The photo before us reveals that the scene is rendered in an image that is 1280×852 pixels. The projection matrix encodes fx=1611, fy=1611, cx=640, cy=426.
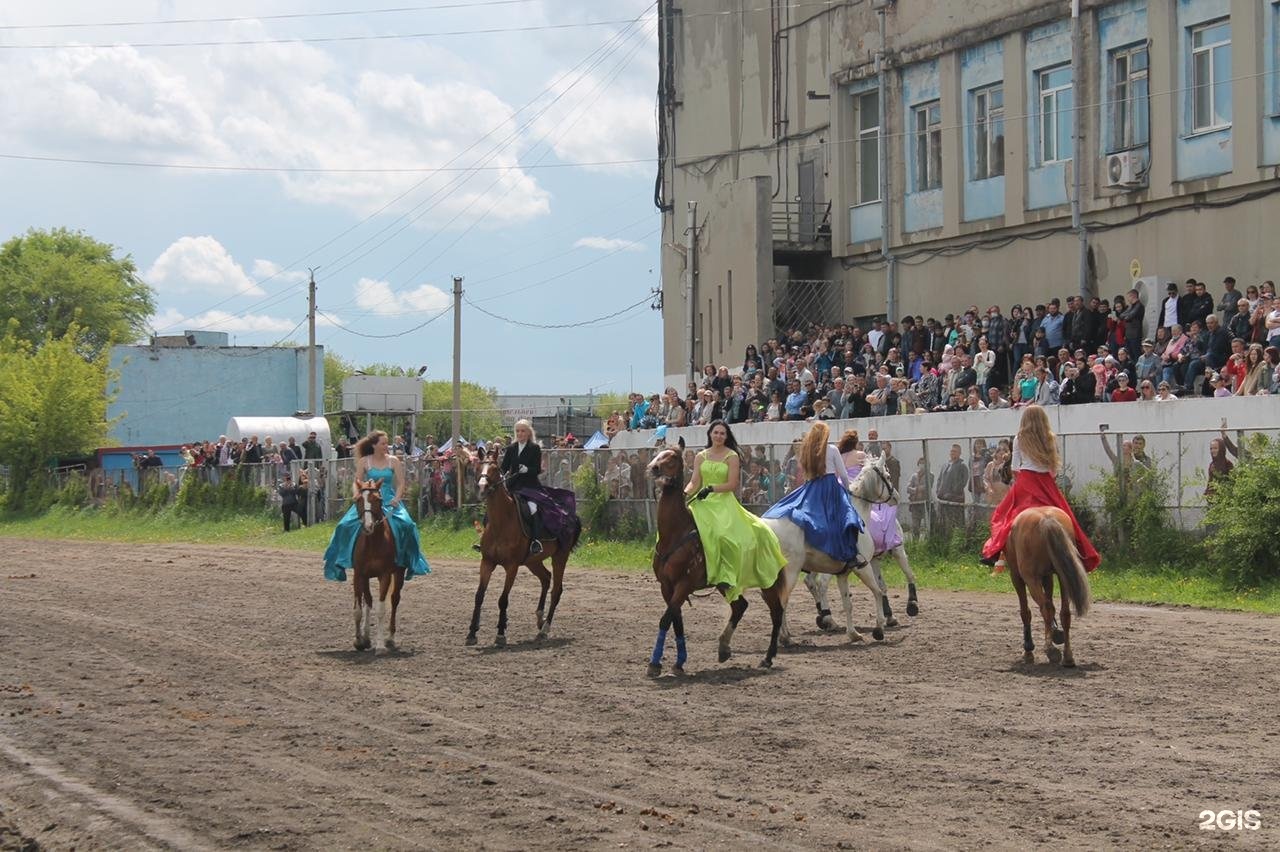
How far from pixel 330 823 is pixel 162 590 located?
1811 centimetres

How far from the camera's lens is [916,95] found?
3641cm

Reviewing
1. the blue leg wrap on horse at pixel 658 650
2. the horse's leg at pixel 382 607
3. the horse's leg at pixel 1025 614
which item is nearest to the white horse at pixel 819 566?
the blue leg wrap on horse at pixel 658 650

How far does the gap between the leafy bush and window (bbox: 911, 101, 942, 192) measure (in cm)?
1688

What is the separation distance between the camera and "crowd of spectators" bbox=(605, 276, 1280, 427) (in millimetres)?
23094

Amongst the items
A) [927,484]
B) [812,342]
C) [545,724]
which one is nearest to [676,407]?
[812,342]

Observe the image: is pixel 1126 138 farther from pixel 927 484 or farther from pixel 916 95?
pixel 927 484

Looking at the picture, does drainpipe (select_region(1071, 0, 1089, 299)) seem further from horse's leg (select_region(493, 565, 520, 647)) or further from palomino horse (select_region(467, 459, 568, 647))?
horse's leg (select_region(493, 565, 520, 647))

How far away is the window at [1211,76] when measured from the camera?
28.0m

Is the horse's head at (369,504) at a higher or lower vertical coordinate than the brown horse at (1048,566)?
higher

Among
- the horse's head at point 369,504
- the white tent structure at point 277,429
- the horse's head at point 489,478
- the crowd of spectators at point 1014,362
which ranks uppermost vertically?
the crowd of spectators at point 1014,362

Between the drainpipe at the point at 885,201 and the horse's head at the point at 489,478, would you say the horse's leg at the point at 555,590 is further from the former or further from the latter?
the drainpipe at the point at 885,201

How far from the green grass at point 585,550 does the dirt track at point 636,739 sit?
180cm

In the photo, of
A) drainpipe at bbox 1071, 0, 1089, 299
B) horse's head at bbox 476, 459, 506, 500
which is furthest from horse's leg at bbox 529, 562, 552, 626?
drainpipe at bbox 1071, 0, 1089, 299

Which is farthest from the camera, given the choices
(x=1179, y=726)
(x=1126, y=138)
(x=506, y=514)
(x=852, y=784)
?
(x=1126, y=138)
